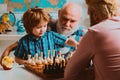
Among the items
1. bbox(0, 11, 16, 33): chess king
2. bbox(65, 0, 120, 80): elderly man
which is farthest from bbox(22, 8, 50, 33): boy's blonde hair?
bbox(0, 11, 16, 33): chess king

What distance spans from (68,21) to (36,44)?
0.32 meters

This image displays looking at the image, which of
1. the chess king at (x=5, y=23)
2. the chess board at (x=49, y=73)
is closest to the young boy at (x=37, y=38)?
the chess board at (x=49, y=73)

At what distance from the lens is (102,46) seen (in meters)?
1.11

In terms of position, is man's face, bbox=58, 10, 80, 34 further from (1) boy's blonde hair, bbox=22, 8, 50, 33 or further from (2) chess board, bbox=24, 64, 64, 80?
(2) chess board, bbox=24, 64, 64, 80

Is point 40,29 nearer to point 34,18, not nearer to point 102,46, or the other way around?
point 34,18

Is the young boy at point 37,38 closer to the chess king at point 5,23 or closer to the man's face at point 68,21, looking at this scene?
the man's face at point 68,21

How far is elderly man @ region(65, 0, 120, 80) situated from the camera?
1099mm

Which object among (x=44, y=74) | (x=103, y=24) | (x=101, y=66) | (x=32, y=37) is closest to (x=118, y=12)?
(x=103, y=24)

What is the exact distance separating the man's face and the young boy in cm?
8

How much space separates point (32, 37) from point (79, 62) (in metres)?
0.90

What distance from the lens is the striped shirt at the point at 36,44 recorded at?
200 cm

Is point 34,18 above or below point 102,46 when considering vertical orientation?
above

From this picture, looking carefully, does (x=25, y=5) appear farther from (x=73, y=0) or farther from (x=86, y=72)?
(x=86, y=72)

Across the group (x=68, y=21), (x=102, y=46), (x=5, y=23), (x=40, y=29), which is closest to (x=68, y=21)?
(x=68, y=21)
